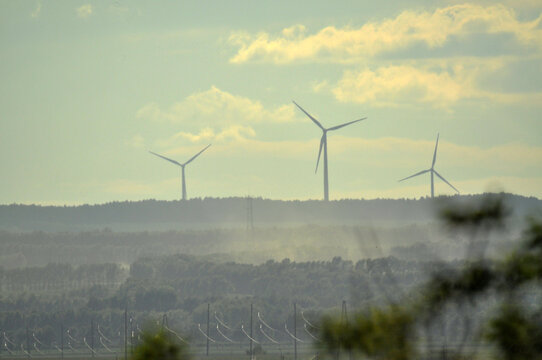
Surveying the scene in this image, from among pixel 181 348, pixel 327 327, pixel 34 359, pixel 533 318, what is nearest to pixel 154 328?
pixel 181 348

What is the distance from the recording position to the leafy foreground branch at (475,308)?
3425 cm

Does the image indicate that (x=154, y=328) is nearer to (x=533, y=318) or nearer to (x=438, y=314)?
(x=438, y=314)

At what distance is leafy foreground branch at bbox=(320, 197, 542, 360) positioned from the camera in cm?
3425

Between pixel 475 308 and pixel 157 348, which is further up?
pixel 475 308

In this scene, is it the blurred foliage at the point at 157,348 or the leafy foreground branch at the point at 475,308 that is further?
the blurred foliage at the point at 157,348

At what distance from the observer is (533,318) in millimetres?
34500

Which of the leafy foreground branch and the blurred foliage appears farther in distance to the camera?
the blurred foliage

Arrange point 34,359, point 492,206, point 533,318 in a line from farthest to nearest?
point 34,359, point 492,206, point 533,318

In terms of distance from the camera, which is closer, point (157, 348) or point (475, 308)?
point (157, 348)

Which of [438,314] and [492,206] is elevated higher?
[492,206]

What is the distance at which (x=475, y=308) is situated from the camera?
36.2m

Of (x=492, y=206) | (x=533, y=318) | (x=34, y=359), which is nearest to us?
(x=533, y=318)

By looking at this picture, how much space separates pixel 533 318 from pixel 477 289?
210 cm

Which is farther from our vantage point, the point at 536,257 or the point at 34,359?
the point at 34,359
